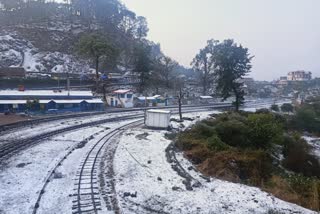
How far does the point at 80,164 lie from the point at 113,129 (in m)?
14.4

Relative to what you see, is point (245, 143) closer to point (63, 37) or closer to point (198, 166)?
point (198, 166)

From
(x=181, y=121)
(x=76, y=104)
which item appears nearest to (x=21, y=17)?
(x=76, y=104)

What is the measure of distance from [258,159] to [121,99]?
1616 inches

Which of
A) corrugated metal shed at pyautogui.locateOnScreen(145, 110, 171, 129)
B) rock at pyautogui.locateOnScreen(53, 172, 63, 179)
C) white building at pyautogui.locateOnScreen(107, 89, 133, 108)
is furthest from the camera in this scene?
white building at pyautogui.locateOnScreen(107, 89, 133, 108)

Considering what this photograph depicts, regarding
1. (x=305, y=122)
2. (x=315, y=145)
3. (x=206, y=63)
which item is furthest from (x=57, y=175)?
(x=206, y=63)

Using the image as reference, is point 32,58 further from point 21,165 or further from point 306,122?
point 306,122

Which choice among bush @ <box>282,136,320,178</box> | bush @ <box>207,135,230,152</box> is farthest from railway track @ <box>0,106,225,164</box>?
bush @ <box>282,136,320,178</box>

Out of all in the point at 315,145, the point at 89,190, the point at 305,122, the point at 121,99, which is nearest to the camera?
the point at 89,190

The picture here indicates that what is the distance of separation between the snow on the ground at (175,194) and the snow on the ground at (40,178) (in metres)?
2.85

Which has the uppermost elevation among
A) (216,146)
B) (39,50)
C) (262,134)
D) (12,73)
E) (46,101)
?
(39,50)

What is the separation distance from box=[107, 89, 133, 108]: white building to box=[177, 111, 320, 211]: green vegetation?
25.5 metres

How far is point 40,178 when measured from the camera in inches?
642

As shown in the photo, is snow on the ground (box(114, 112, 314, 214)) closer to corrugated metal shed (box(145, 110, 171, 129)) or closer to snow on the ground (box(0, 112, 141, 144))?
snow on the ground (box(0, 112, 141, 144))

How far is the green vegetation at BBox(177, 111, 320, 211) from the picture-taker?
17.2 meters
